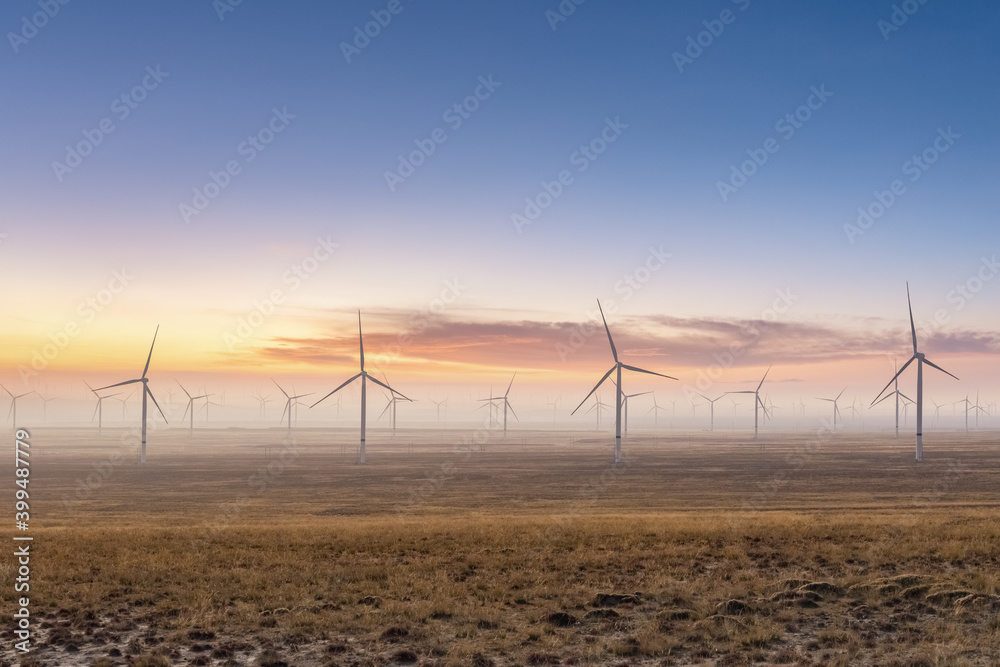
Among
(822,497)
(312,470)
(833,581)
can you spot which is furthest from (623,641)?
(312,470)

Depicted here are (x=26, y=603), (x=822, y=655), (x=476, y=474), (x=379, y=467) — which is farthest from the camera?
(x=379, y=467)

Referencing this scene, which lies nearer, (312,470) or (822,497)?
(822,497)

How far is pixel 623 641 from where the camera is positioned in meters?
15.1

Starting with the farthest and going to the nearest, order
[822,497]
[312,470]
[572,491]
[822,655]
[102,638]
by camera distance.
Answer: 1. [312,470]
2. [572,491]
3. [822,497]
4. [102,638]
5. [822,655]

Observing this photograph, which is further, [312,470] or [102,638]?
[312,470]

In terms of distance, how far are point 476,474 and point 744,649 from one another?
290 ft

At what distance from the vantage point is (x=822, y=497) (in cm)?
6438

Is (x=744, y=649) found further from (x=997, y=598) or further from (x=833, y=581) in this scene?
(x=997, y=598)

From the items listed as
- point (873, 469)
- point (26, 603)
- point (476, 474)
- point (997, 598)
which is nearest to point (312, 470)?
point (476, 474)

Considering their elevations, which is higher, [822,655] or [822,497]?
[822,655]

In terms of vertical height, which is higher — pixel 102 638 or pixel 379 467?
pixel 102 638

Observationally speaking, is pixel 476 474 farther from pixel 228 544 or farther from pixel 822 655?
pixel 822 655

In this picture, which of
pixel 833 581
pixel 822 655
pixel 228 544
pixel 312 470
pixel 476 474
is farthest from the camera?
pixel 312 470

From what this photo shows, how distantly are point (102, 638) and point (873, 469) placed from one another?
11193 centimetres
